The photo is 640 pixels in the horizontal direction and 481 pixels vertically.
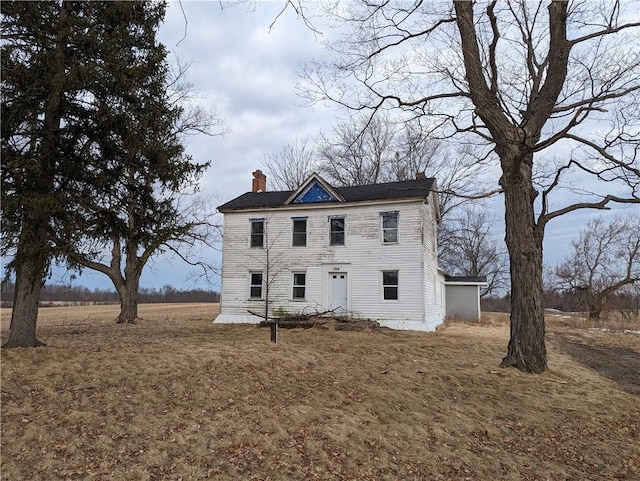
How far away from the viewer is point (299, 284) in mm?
19188

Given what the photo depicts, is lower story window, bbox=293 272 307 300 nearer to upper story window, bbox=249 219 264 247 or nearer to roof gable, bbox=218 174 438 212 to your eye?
upper story window, bbox=249 219 264 247

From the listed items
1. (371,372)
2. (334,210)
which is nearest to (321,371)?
(371,372)

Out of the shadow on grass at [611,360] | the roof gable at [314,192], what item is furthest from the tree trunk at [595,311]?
the roof gable at [314,192]

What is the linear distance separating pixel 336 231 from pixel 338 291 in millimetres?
2788

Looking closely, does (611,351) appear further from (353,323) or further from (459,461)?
(459,461)

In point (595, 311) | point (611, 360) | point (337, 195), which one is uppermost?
point (337, 195)

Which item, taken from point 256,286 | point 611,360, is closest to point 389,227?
point 256,286

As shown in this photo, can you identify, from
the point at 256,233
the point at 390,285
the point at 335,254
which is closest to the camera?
the point at 390,285

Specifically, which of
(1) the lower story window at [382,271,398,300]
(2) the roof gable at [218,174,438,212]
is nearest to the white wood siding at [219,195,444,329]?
(1) the lower story window at [382,271,398,300]

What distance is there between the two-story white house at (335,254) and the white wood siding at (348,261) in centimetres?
4

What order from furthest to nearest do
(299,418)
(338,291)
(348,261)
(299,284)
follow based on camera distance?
(299,284) → (338,291) → (348,261) → (299,418)

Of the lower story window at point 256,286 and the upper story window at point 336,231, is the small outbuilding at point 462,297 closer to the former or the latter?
the upper story window at point 336,231

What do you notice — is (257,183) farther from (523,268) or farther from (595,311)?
(595,311)

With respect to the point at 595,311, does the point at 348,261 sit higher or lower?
higher
